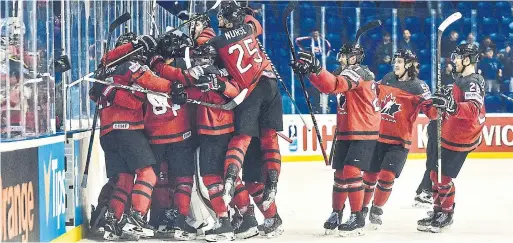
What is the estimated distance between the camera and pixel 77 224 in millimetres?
5832

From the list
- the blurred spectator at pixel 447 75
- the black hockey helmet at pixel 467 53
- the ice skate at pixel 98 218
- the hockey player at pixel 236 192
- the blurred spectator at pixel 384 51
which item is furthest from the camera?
the blurred spectator at pixel 384 51

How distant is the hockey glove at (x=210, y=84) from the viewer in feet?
18.8

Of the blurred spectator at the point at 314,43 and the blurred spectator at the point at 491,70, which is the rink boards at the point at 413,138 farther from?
the blurred spectator at the point at 314,43

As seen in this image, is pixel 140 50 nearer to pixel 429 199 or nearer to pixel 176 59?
pixel 176 59

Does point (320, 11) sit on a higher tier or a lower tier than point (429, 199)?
higher

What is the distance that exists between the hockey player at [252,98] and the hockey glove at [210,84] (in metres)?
0.18

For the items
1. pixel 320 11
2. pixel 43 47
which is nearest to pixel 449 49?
pixel 320 11

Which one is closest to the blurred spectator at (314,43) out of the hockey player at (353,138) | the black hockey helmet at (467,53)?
the black hockey helmet at (467,53)

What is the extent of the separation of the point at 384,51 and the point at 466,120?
6.57 metres

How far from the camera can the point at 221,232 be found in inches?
227

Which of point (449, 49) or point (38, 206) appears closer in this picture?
point (38, 206)

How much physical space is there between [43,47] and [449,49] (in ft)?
28.9

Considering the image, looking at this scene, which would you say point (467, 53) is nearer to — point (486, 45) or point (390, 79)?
point (390, 79)

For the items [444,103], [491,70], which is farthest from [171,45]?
[491,70]
